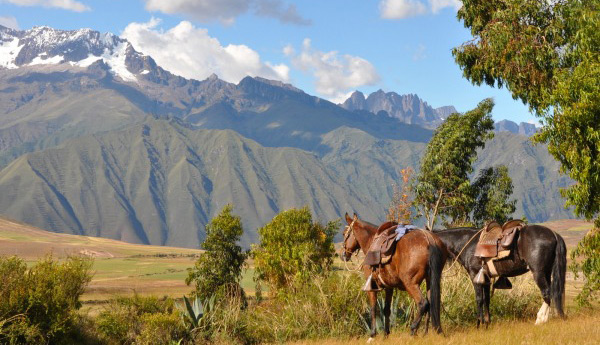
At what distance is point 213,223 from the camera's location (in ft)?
120

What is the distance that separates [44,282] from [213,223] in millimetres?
22731

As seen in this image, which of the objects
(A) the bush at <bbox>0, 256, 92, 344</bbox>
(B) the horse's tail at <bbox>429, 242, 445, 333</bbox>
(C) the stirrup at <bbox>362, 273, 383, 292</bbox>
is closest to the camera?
(B) the horse's tail at <bbox>429, 242, 445, 333</bbox>

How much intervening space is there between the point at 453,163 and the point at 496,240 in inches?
939

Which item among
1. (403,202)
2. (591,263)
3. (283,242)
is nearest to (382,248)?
(591,263)

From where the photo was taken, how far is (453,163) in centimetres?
3525

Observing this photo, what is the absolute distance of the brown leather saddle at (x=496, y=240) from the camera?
39.5 feet

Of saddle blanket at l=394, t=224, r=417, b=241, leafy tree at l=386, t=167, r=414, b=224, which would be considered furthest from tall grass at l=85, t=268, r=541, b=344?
leafy tree at l=386, t=167, r=414, b=224

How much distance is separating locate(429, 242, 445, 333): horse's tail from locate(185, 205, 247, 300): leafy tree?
83.9ft

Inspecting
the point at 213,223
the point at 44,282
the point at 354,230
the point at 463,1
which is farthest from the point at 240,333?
the point at 213,223

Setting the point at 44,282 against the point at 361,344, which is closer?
the point at 361,344

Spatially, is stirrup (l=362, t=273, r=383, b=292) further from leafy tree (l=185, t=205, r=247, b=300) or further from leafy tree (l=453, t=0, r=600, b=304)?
leafy tree (l=185, t=205, r=247, b=300)

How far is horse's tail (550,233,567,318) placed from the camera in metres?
11.8

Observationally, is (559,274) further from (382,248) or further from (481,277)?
(382,248)

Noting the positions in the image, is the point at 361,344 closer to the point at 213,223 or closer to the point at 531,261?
the point at 531,261
